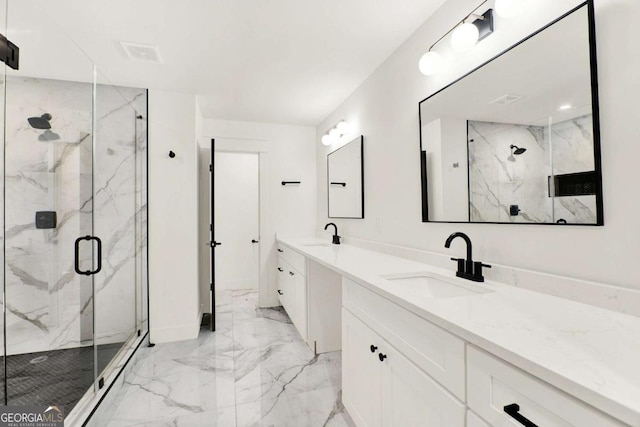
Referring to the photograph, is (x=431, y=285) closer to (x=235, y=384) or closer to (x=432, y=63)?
(x=432, y=63)

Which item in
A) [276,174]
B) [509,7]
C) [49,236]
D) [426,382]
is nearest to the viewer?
[426,382]

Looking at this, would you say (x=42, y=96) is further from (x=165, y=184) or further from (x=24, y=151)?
(x=165, y=184)

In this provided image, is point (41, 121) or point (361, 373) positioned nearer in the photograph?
point (361, 373)

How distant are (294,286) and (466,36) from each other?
228 centimetres

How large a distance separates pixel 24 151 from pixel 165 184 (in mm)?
1129

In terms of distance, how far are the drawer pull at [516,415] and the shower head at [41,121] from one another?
2.60m

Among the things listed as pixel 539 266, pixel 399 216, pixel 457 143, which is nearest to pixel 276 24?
pixel 457 143

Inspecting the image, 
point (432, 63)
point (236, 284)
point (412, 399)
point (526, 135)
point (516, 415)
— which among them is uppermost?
point (432, 63)

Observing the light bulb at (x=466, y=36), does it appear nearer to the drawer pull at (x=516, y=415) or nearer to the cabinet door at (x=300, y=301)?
the drawer pull at (x=516, y=415)

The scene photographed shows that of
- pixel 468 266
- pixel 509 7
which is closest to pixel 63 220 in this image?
pixel 468 266

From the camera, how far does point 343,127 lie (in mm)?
2973

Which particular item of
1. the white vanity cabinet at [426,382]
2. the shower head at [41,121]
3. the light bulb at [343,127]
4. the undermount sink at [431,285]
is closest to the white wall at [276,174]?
the light bulb at [343,127]

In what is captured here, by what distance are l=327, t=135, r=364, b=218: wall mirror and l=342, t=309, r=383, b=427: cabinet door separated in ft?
4.24

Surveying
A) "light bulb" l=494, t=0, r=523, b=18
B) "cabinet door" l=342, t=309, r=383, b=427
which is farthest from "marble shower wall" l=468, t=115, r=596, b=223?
"cabinet door" l=342, t=309, r=383, b=427
